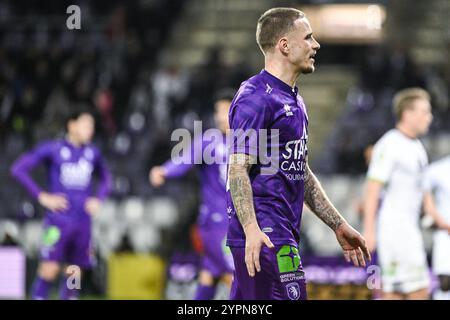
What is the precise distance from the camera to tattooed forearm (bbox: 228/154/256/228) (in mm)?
5445

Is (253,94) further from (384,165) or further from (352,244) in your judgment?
(384,165)

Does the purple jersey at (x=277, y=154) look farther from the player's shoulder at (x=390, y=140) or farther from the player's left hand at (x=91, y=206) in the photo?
the player's left hand at (x=91, y=206)

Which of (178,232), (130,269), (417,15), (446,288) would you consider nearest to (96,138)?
(178,232)

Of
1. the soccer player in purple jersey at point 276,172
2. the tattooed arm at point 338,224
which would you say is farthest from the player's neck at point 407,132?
the soccer player in purple jersey at point 276,172

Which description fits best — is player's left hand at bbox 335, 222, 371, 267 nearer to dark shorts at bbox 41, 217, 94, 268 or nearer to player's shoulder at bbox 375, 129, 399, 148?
player's shoulder at bbox 375, 129, 399, 148

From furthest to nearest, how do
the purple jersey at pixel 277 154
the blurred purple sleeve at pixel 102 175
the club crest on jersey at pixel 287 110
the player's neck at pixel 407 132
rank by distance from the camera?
the blurred purple sleeve at pixel 102 175
the player's neck at pixel 407 132
the club crest on jersey at pixel 287 110
the purple jersey at pixel 277 154

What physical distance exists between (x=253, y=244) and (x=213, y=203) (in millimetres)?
4237

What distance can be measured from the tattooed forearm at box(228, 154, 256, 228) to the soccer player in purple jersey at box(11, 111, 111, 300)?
215 inches

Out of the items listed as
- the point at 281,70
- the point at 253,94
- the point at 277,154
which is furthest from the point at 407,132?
the point at 253,94

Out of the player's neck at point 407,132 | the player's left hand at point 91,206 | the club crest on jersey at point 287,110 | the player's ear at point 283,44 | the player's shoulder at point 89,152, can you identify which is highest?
the player's shoulder at point 89,152

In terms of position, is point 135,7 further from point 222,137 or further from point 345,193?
point 222,137

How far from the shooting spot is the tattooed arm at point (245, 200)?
530 cm

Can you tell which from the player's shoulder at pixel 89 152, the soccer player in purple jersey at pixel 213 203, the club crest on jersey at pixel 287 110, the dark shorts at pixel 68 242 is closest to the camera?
the club crest on jersey at pixel 287 110
